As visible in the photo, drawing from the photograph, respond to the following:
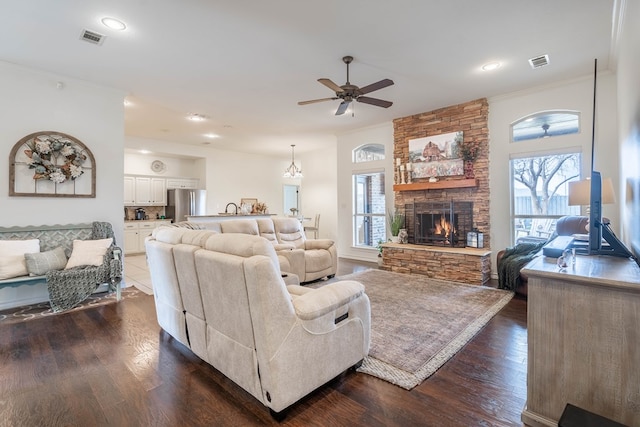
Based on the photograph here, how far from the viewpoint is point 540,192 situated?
15.6 feet

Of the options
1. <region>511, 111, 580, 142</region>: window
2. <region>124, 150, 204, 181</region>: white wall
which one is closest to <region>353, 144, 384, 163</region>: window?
<region>511, 111, 580, 142</region>: window

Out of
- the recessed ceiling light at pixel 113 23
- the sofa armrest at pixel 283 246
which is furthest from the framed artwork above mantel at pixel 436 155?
the recessed ceiling light at pixel 113 23

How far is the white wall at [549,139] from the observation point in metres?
4.06

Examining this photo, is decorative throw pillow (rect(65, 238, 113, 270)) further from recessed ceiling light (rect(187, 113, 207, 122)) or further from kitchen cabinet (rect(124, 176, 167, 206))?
kitchen cabinet (rect(124, 176, 167, 206))

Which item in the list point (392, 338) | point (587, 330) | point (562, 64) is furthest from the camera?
point (562, 64)

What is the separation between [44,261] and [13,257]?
0.30m

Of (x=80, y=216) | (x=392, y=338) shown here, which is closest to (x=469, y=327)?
(x=392, y=338)

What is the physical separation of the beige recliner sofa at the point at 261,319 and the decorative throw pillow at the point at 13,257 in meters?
2.49

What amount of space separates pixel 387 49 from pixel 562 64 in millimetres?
2378

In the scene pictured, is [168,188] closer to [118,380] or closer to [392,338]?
[118,380]

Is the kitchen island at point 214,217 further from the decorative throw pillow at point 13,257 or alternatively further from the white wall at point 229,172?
the decorative throw pillow at point 13,257

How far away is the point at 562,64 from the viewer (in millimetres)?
3859

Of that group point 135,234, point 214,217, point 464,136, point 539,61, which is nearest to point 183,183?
point 135,234

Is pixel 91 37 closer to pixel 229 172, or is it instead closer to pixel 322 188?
pixel 229 172
